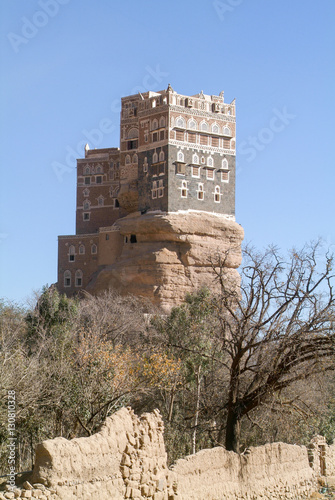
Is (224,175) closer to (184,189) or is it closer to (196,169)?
(196,169)

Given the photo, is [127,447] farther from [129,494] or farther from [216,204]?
[216,204]

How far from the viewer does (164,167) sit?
64.6 m

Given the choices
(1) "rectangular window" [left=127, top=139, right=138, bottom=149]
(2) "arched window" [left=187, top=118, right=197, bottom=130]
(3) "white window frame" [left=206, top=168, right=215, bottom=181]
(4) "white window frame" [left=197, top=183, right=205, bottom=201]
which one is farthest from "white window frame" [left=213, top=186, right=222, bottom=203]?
(1) "rectangular window" [left=127, top=139, right=138, bottom=149]

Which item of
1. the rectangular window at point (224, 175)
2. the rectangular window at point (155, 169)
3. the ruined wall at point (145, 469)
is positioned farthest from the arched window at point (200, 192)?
the ruined wall at point (145, 469)

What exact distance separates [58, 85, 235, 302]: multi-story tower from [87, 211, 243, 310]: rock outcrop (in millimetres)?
1592

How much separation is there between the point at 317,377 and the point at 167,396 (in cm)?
1290

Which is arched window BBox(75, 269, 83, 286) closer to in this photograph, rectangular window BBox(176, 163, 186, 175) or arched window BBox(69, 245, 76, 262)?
arched window BBox(69, 245, 76, 262)

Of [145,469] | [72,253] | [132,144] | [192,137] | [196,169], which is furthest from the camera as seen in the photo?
[72,253]

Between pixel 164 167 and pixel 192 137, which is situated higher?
pixel 192 137

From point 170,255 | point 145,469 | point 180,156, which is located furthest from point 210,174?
point 145,469

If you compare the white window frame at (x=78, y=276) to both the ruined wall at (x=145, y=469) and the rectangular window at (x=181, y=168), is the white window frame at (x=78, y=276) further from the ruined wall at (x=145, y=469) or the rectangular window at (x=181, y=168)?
the ruined wall at (x=145, y=469)

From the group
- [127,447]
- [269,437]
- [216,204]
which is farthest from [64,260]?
[127,447]

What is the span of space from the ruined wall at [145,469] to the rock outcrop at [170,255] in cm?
4159

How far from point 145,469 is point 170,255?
156ft
